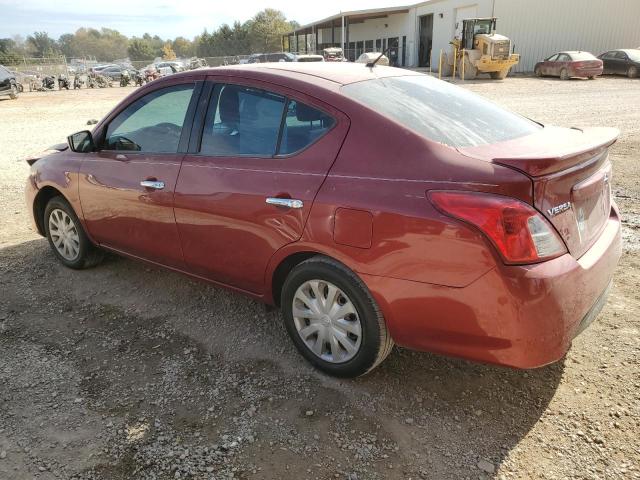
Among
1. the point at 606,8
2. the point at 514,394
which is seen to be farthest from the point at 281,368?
the point at 606,8

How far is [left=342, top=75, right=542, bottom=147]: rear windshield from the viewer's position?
265 centimetres

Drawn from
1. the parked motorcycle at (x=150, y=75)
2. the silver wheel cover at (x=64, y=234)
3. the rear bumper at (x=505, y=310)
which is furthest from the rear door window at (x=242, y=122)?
the parked motorcycle at (x=150, y=75)

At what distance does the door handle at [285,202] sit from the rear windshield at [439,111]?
0.63m

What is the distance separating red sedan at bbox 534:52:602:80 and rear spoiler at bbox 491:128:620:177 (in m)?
27.5

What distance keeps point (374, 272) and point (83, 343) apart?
212cm

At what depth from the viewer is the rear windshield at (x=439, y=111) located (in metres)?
2.65

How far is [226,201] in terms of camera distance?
10.2 ft

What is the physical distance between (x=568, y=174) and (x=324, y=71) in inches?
61.3

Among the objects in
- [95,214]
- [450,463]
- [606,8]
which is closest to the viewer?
[450,463]

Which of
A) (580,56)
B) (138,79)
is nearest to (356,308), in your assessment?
(580,56)

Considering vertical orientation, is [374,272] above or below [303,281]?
above

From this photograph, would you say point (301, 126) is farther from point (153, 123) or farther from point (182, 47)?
point (182, 47)

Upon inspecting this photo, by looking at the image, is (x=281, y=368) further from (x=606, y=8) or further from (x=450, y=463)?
(x=606, y=8)

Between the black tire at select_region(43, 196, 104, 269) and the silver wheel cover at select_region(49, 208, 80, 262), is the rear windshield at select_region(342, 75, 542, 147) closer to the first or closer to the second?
the black tire at select_region(43, 196, 104, 269)
